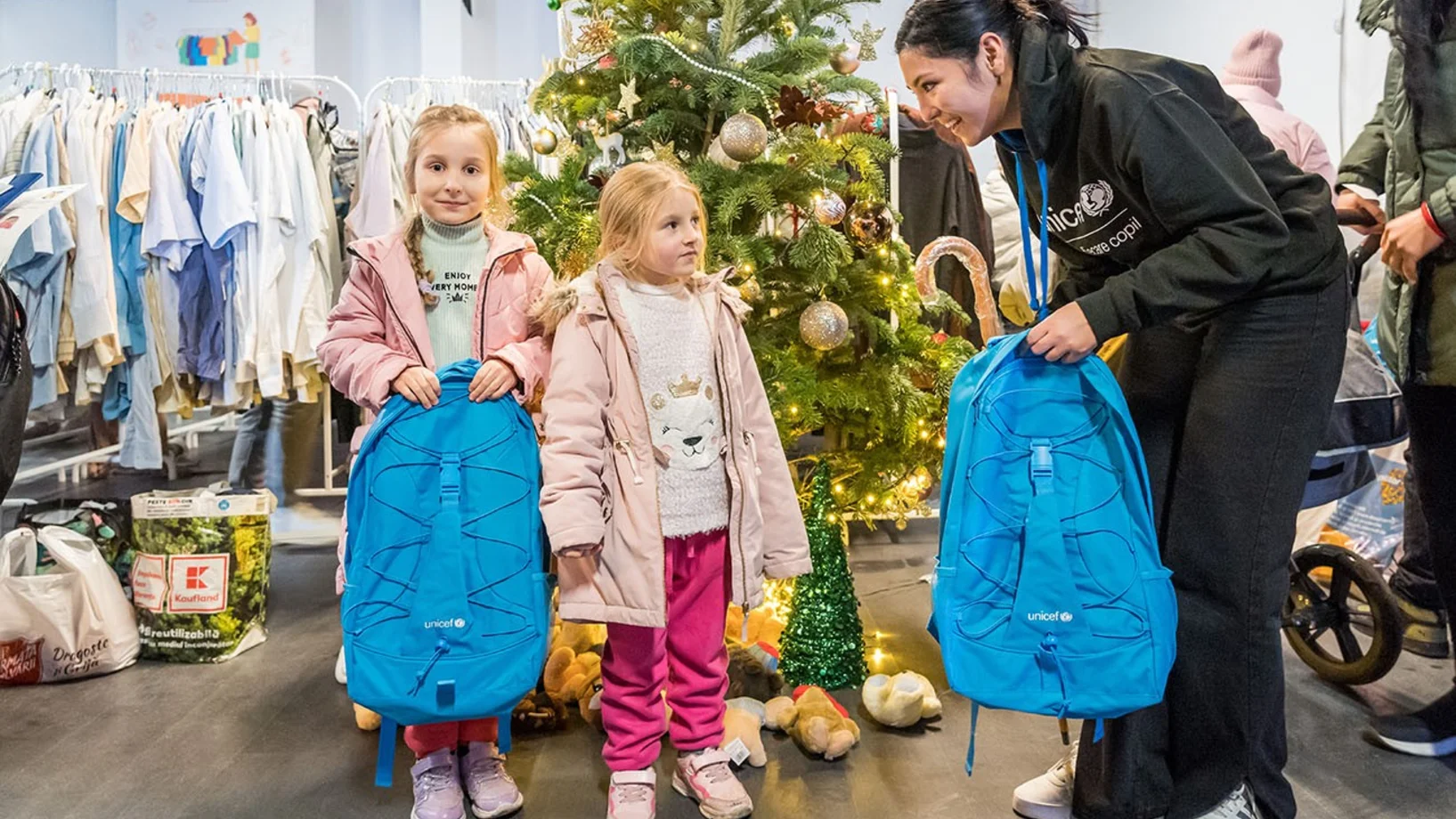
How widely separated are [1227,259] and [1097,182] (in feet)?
0.72

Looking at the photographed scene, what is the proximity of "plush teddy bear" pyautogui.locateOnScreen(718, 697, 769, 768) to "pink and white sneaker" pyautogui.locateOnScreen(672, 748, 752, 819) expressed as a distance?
0.06 meters

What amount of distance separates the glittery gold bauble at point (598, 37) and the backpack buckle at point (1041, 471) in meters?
1.46

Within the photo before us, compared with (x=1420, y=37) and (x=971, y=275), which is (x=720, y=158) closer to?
(x=971, y=275)

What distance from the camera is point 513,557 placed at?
5.67 feet

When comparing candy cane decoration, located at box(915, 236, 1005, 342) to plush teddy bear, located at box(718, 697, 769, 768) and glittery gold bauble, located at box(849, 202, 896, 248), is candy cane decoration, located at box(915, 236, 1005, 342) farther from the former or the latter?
plush teddy bear, located at box(718, 697, 769, 768)

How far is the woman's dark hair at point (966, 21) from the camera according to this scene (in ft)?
4.88

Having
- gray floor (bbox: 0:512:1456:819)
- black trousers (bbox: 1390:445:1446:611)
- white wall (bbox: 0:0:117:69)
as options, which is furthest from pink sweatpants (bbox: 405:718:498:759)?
white wall (bbox: 0:0:117:69)

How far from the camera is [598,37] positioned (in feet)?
8.03

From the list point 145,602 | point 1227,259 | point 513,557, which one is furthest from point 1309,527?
point 145,602

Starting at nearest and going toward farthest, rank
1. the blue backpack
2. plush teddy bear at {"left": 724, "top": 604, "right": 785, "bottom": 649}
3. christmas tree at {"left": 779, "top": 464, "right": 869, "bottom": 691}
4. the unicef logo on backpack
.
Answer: the unicef logo on backpack → the blue backpack → christmas tree at {"left": 779, "top": 464, "right": 869, "bottom": 691} → plush teddy bear at {"left": 724, "top": 604, "right": 785, "bottom": 649}

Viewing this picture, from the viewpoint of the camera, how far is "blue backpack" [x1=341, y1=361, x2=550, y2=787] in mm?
1674

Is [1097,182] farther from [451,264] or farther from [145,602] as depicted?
[145,602]

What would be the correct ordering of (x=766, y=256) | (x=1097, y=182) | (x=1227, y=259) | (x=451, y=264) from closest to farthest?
(x=1227, y=259) → (x=1097, y=182) → (x=451, y=264) → (x=766, y=256)

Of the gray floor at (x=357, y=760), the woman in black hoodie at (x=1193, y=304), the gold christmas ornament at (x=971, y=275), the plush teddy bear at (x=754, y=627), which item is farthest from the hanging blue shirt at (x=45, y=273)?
the woman in black hoodie at (x=1193, y=304)
